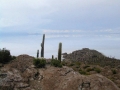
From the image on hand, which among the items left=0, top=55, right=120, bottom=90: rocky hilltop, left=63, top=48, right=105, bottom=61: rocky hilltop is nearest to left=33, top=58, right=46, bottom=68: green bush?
left=0, top=55, right=120, bottom=90: rocky hilltop

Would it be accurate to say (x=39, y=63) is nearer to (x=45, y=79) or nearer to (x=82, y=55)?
(x=45, y=79)

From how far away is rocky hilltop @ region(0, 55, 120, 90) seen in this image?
54.4ft

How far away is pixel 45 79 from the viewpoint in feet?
60.8

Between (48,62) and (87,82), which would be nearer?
(87,82)

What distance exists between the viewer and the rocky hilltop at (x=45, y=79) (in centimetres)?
1659

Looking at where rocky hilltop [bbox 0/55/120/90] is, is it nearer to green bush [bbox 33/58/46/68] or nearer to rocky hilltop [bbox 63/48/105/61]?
green bush [bbox 33/58/46/68]

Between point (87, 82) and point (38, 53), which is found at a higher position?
point (38, 53)

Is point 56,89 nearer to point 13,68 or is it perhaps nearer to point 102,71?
point 13,68

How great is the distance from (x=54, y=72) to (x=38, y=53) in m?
7.39

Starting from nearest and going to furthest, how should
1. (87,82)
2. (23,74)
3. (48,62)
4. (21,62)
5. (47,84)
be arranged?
(87,82) → (47,84) → (23,74) → (21,62) → (48,62)

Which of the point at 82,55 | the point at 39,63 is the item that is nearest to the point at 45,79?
the point at 39,63

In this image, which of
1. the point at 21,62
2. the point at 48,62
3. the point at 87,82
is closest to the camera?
the point at 87,82

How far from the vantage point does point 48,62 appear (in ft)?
74.1

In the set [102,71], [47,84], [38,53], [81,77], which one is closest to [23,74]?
[47,84]
